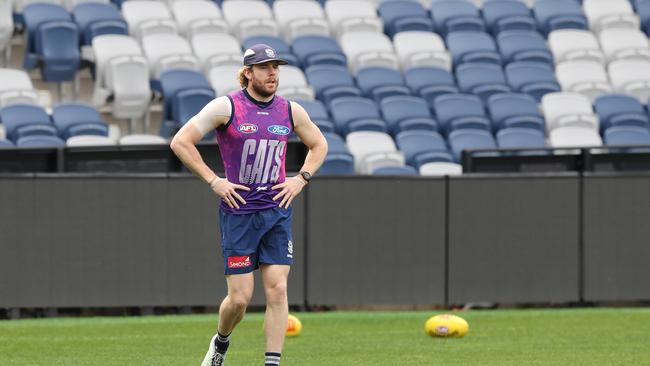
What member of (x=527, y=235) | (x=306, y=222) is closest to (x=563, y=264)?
(x=527, y=235)

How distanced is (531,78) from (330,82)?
339cm

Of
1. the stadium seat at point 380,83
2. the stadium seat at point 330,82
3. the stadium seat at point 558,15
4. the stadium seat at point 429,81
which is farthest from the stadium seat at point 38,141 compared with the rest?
the stadium seat at point 558,15

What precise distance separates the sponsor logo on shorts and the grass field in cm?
184

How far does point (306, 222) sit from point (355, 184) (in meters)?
0.69

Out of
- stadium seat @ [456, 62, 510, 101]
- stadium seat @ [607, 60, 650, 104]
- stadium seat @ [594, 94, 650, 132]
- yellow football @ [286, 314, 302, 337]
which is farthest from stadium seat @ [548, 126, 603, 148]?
yellow football @ [286, 314, 302, 337]

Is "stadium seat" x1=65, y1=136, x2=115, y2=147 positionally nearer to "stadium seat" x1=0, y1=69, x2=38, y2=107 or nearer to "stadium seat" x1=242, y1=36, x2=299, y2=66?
"stadium seat" x1=0, y1=69, x2=38, y2=107

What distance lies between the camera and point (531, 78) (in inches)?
857

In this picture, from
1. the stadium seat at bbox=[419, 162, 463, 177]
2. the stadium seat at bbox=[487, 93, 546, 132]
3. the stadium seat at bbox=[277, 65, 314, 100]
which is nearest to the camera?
the stadium seat at bbox=[419, 162, 463, 177]

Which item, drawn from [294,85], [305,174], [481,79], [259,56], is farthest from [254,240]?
[481,79]

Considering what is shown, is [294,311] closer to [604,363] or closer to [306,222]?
[306,222]

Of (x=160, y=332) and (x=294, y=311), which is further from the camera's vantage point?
(x=294, y=311)

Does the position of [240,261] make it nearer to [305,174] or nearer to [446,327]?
[305,174]

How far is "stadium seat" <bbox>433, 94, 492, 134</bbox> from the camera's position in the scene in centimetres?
1995

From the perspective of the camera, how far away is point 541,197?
52.4ft
